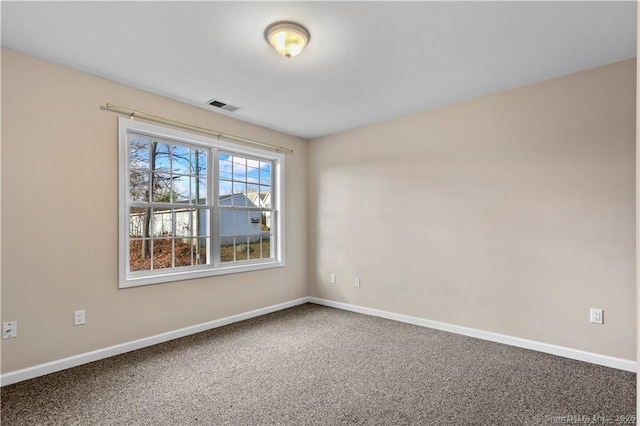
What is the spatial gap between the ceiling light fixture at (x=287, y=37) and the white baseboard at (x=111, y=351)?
2.85m

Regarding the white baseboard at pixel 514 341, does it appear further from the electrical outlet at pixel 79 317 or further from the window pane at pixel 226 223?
the electrical outlet at pixel 79 317

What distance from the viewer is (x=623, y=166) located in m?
2.60

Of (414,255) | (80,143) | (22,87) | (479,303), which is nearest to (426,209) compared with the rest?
(414,255)

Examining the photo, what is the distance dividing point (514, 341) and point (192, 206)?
11.6ft

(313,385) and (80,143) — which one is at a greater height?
(80,143)

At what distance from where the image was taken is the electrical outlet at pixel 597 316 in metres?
2.67

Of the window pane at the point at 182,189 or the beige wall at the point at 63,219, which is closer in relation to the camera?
the beige wall at the point at 63,219

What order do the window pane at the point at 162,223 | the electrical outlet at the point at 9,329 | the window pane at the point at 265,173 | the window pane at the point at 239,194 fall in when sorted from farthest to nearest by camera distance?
the window pane at the point at 265,173 < the window pane at the point at 239,194 < the window pane at the point at 162,223 < the electrical outlet at the point at 9,329

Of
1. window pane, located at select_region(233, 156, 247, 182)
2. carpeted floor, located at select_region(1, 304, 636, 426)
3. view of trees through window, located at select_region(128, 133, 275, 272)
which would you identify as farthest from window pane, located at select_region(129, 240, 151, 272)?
window pane, located at select_region(233, 156, 247, 182)

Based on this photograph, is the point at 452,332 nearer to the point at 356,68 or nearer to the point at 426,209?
the point at 426,209

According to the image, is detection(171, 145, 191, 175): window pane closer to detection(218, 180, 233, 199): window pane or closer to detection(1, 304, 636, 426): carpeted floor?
detection(218, 180, 233, 199): window pane

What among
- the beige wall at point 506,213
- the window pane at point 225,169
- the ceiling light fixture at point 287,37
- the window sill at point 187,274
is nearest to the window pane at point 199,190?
the window pane at point 225,169

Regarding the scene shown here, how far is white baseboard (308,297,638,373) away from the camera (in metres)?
2.60

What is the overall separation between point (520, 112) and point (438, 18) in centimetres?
155
